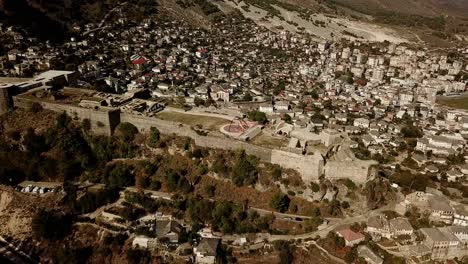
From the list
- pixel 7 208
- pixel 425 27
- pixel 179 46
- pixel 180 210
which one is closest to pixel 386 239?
pixel 180 210

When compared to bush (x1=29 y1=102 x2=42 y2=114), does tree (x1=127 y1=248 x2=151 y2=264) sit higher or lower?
lower

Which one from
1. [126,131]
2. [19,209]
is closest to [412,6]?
[126,131]

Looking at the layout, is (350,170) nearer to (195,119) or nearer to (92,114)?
(195,119)

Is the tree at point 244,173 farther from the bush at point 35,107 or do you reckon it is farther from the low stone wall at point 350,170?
the bush at point 35,107

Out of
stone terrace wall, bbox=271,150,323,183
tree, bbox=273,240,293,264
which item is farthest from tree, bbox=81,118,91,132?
tree, bbox=273,240,293,264

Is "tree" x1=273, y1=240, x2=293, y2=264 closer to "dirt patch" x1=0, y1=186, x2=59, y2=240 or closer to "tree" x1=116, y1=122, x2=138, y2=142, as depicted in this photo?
"tree" x1=116, y1=122, x2=138, y2=142

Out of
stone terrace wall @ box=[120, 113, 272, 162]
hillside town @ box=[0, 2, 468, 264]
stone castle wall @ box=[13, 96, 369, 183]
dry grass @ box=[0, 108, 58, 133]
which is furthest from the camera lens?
dry grass @ box=[0, 108, 58, 133]
